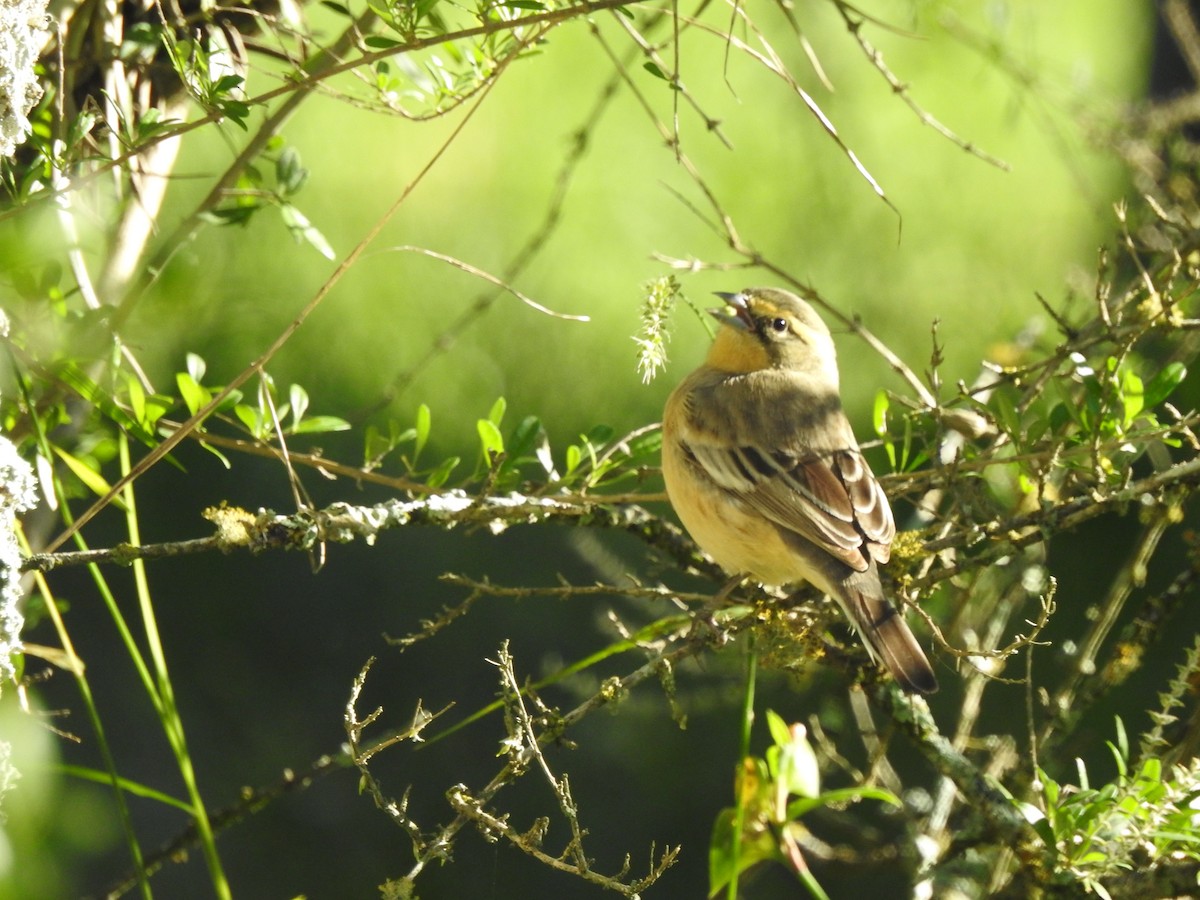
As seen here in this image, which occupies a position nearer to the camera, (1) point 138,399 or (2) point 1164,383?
(1) point 138,399

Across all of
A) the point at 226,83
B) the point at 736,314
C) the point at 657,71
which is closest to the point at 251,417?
the point at 226,83

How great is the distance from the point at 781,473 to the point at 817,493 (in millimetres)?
189

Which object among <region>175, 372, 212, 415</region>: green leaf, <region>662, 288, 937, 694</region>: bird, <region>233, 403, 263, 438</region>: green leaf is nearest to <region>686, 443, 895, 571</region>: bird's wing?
<region>662, 288, 937, 694</region>: bird

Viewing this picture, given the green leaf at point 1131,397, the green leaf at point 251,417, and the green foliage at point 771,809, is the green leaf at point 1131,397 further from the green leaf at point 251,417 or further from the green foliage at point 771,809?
the green leaf at point 251,417

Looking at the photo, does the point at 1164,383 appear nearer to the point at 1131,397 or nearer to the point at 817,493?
the point at 1131,397

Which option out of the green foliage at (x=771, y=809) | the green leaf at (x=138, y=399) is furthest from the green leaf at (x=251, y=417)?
the green foliage at (x=771, y=809)

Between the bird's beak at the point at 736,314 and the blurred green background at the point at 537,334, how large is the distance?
0.65 meters

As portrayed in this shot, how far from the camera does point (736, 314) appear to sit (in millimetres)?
4473

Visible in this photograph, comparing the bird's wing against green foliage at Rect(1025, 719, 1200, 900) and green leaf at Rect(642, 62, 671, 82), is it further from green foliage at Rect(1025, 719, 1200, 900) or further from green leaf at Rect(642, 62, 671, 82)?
green leaf at Rect(642, 62, 671, 82)

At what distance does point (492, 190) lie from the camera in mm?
7082

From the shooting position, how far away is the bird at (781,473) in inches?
131

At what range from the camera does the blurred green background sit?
16.5 ft

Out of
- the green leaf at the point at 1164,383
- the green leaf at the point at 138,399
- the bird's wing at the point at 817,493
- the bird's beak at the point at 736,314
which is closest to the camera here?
the green leaf at the point at 138,399

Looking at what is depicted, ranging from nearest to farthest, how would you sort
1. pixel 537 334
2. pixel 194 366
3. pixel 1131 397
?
1. pixel 194 366
2. pixel 1131 397
3. pixel 537 334
